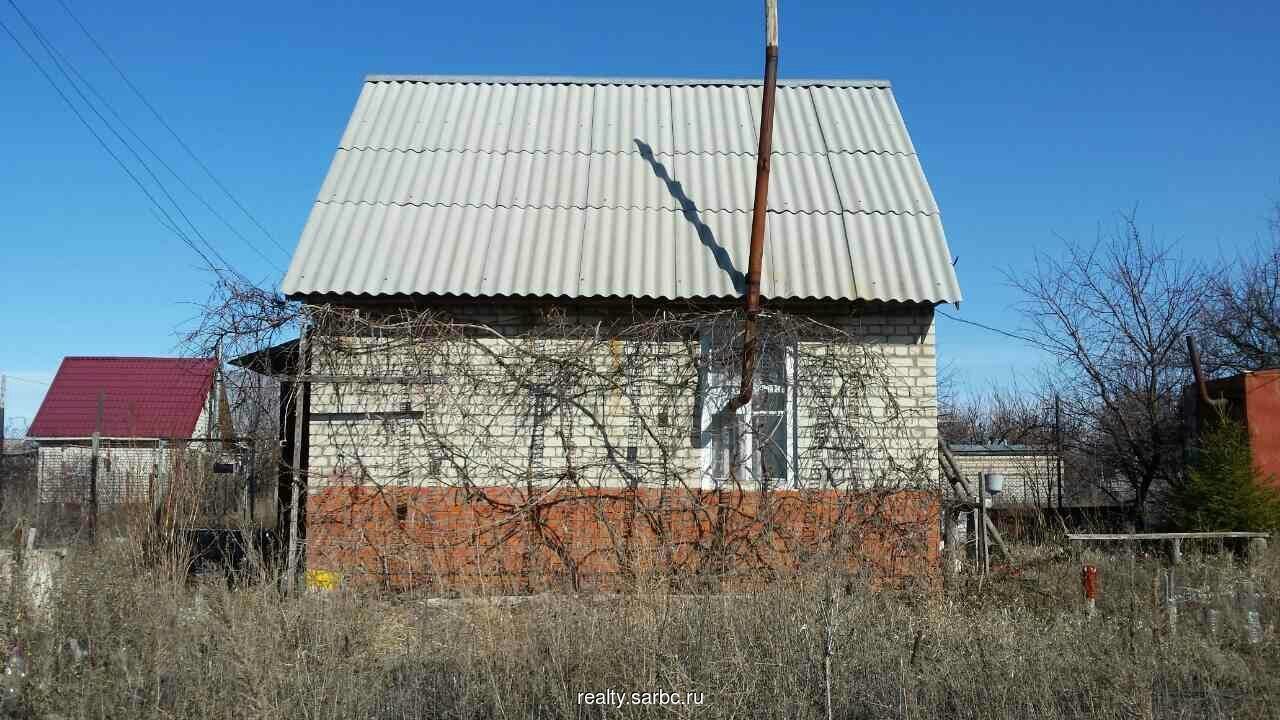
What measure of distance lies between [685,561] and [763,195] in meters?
3.44

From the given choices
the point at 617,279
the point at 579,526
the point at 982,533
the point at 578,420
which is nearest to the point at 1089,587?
the point at 982,533

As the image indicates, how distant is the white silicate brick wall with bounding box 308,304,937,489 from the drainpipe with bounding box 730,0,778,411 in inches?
19.2

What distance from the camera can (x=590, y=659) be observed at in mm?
5566

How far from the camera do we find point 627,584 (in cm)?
656

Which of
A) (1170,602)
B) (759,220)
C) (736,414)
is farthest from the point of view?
(736,414)

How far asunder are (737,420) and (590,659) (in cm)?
431

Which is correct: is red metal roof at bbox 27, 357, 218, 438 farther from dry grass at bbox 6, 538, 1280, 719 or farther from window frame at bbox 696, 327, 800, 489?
dry grass at bbox 6, 538, 1280, 719

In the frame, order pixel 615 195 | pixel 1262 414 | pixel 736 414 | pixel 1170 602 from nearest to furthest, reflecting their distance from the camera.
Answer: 1. pixel 1170 602
2. pixel 736 414
3. pixel 615 195
4. pixel 1262 414

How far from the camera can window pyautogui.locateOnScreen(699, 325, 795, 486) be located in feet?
31.1

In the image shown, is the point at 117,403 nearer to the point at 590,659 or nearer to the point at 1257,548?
the point at 590,659

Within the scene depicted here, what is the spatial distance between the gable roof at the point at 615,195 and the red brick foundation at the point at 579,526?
1.89 metres

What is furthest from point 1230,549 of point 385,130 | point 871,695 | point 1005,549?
point 385,130

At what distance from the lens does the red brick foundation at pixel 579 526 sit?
9.22 m

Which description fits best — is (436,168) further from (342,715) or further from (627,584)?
(342,715)
